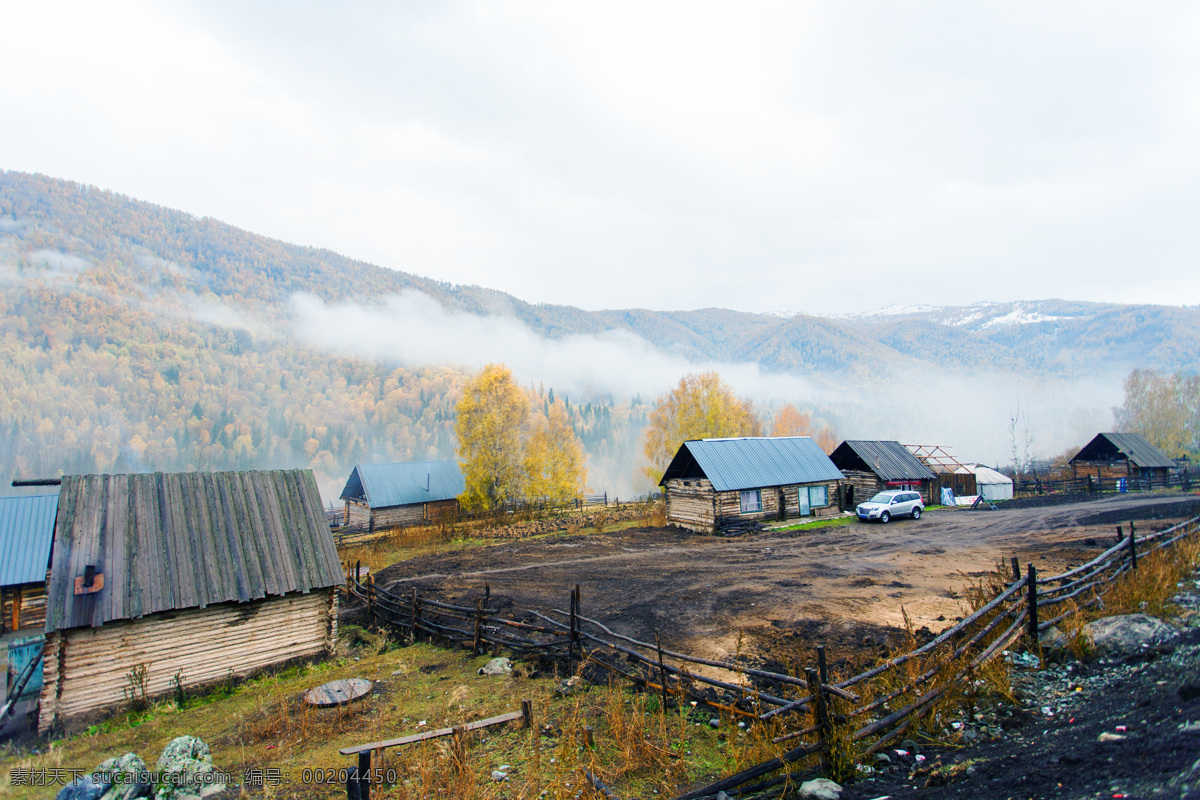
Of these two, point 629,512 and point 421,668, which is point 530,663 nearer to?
point 421,668

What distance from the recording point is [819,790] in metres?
6.29

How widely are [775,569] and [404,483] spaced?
36.3 meters

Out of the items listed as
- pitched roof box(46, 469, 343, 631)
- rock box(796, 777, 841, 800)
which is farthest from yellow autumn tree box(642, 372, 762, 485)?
rock box(796, 777, 841, 800)

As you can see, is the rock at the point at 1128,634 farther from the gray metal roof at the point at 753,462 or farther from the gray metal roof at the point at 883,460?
the gray metal roof at the point at 883,460

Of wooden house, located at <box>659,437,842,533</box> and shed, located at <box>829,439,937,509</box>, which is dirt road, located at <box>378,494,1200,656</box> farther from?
shed, located at <box>829,439,937,509</box>

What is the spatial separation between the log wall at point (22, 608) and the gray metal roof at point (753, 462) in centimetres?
3204

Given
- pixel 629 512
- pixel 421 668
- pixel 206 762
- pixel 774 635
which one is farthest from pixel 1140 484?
pixel 206 762

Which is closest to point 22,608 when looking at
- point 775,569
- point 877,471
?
point 775,569

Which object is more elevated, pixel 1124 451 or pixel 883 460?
pixel 883 460

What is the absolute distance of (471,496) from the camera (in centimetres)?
4522

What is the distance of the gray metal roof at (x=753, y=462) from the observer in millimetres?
34719

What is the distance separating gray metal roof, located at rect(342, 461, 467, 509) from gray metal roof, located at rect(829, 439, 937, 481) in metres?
32.4

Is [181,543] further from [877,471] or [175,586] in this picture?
[877,471]

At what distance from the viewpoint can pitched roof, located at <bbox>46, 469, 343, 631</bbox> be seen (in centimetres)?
1221
